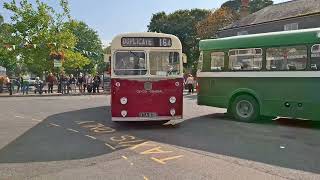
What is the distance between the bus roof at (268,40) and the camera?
481 inches

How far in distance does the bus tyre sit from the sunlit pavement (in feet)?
1.57

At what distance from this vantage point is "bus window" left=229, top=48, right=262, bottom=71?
13.5 meters

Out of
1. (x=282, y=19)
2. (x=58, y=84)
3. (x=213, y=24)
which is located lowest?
(x=58, y=84)

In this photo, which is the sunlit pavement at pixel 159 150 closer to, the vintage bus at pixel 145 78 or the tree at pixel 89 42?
the vintage bus at pixel 145 78

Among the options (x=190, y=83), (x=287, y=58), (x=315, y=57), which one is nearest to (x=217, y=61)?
(x=287, y=58)

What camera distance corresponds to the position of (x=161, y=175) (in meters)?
7.02

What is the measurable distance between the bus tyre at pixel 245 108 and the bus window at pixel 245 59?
100cm

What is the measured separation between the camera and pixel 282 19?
40.7 m

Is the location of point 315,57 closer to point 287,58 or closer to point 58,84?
point 287,58

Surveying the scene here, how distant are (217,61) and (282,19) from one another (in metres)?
28.4

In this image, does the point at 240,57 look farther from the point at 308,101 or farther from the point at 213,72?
the point at 308,101

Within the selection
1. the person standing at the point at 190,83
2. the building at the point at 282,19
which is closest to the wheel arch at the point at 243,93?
the person standing at the point at 190,83

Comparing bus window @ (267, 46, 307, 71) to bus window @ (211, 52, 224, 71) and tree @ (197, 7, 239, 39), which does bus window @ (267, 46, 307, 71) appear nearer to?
bus window @ (211, 52, 224, 71)

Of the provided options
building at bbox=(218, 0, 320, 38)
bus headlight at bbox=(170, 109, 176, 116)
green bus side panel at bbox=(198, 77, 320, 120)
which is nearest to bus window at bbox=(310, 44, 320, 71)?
green bus side panel at bbox=(198, 77, 320, 120)
